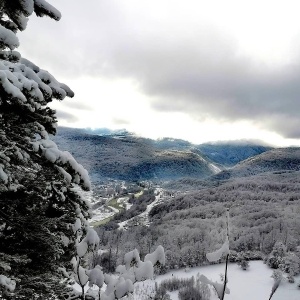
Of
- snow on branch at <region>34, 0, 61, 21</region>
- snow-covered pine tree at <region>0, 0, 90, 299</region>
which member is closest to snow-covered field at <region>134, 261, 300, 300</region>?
snow-covered pine tree at <region>0, 0, 90, 299</region>

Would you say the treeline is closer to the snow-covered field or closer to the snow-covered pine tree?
the snow-covered field

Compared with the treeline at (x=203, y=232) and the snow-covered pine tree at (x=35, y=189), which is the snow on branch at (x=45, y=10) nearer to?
the snow-covered pine tree at (x=35, y=189)

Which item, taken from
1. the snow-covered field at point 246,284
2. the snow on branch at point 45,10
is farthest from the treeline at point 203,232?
the snow on branch at point 45,10

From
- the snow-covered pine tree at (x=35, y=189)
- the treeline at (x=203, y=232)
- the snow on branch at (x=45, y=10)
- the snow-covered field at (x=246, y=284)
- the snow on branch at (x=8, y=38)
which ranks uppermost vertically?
the snow on branch at (x=45, y=10)

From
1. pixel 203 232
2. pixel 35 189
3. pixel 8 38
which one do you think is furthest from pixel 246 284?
pixel 8 38

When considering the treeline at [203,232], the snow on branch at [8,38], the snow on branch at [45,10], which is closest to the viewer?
the snow on branch at [8,38]

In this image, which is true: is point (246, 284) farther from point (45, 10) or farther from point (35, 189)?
point (45, 10)
